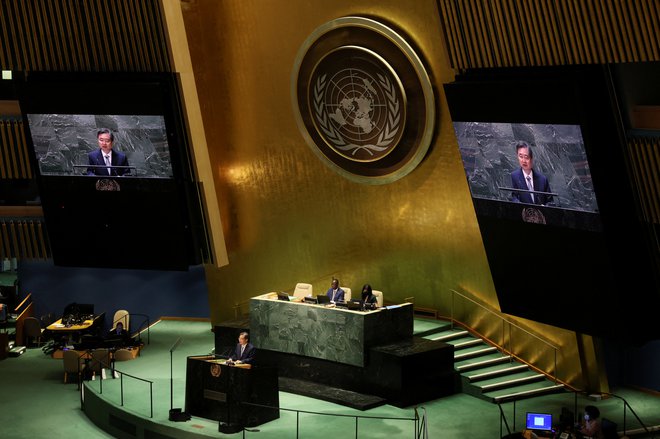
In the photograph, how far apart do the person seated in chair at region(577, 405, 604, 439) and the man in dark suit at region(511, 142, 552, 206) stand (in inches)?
112

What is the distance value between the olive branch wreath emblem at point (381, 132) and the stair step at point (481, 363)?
3910mm

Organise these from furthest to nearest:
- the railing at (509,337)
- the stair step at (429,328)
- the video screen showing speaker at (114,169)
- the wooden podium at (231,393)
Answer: the stair step at (429,328), the video screen showing speaker at (114,169), the railing at (509,337), the wooden podium at (231,393)

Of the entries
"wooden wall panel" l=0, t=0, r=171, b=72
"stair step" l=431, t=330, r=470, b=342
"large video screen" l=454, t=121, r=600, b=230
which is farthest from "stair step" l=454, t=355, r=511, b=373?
"wooden wall panel" l=0, t=0, r=171, b=72

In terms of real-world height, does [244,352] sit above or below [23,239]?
below

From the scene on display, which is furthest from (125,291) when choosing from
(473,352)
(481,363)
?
(481,363)

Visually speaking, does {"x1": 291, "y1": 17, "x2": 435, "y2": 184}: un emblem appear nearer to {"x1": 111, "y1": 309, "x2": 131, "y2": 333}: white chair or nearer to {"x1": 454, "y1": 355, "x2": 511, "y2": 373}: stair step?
{"x1": 454, "y1": 355, "x2": 511, "y2": 373}: stair step

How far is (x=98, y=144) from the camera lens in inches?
735

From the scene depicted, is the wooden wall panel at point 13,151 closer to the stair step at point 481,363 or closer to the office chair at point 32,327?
the office chair at point 32,327

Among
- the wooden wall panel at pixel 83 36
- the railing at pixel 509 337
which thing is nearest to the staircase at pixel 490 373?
the railing at pixel 509 337

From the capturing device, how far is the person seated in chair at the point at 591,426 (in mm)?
14031

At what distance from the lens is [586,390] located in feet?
57.8

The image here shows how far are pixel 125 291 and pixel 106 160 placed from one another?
5.45m

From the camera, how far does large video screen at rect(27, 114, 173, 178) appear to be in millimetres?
18328

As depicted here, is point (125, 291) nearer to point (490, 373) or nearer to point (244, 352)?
point (244, 352)
